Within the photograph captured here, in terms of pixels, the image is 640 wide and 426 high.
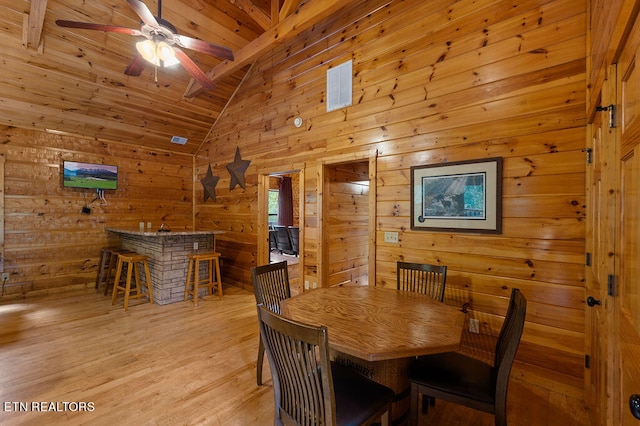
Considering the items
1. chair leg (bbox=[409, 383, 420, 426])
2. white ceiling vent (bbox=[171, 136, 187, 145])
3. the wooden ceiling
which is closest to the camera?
chair leg (bbox=[409, 383, 420, 426])

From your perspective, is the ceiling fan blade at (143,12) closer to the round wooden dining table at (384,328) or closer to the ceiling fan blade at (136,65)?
the ceiling fan blade at (136,65)

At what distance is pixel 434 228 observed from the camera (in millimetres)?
2846

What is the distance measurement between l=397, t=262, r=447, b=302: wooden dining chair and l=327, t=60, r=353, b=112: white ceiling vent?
2.20 meters

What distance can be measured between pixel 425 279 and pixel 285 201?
703cm

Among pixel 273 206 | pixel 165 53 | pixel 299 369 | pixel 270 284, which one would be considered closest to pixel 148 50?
pixel 165 53

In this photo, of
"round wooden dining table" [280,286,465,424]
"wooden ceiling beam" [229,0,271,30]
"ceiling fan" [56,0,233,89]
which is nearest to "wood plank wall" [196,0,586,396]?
"wooden ceiling beam" [229,0,271,30]

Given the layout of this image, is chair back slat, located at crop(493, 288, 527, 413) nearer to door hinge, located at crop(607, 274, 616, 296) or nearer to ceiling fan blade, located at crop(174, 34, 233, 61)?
door hinge, located at crop(607, 274, 616, 296)

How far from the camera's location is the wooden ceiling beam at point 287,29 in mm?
2902

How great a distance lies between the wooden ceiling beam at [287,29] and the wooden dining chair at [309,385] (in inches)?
119

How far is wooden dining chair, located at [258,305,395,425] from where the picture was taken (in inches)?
42.5

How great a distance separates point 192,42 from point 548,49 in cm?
305

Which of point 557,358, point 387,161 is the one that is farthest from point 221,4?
point 557,358

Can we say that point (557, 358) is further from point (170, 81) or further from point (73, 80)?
point (73, 80)

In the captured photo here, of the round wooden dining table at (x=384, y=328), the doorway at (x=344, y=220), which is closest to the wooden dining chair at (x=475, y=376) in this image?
the round wooden dining table at (x=384, y=328)
